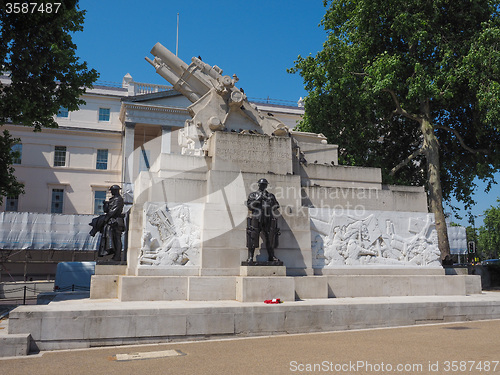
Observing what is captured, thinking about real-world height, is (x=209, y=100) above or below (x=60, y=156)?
below

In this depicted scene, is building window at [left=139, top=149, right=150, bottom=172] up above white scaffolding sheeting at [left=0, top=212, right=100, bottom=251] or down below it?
above

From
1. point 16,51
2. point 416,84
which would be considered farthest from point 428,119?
point 16,51

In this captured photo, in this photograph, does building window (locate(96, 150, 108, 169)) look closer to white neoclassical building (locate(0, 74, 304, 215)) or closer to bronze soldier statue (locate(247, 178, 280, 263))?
white neoclassical building (locate(0, 74, 304, 215))

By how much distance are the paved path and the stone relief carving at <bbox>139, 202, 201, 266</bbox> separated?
3491 millimetres

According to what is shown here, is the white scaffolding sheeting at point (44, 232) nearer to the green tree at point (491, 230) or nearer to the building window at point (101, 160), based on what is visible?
the building window at point (101, 160)

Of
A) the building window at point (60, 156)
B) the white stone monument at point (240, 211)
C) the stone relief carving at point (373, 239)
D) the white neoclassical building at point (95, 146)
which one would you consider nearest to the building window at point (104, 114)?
the white neoclassical building at point (95, 146)

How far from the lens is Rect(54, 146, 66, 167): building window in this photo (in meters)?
47.0

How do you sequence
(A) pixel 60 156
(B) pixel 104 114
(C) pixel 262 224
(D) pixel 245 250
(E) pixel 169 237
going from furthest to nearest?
(B) pixel 104 114 < (A) pixel 60 156 < (D) pixel 245 250 < (E) pixel 169 237 < (C) pixel 262 224

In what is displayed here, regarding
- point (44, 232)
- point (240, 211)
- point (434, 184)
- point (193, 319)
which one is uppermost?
point (434, 184)

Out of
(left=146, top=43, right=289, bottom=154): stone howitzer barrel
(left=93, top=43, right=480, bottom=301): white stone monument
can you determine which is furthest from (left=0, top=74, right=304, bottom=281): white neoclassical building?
(left=93, top=43, right=480, bottom=301): white stone monument

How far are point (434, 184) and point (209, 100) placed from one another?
1602cm

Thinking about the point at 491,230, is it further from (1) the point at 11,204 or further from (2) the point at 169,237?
(2) the point at 169,237

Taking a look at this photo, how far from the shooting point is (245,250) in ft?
43.0

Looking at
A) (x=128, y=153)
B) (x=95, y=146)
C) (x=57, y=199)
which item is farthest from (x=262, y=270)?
(x=95, y=146)
